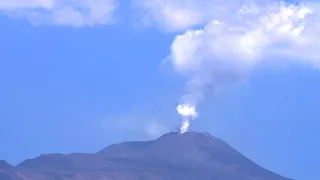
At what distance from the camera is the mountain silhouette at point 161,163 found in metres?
116

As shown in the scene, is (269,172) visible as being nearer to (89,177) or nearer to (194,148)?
(194,148)

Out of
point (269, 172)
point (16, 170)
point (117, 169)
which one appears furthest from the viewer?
point (269, 172)

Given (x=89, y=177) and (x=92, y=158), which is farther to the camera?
(x=92, y=158)

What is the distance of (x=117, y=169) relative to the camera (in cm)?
11850

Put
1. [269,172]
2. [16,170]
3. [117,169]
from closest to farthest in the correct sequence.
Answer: [16,170] → [117,169] → [269,172]

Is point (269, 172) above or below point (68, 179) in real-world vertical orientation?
above

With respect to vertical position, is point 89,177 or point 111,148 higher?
point 111,148

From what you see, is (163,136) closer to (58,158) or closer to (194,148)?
(194,148)

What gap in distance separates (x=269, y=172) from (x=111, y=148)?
22942 millimetres

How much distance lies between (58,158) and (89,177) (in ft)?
43.0

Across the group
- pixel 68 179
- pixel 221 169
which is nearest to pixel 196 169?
pixel 221 169

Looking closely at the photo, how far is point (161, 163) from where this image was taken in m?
124

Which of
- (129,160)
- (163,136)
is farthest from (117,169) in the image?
(163,136)

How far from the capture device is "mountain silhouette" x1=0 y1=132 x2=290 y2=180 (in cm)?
11594
